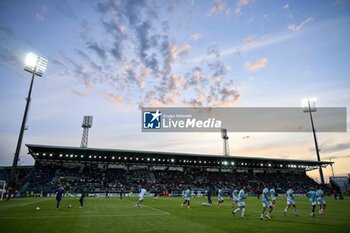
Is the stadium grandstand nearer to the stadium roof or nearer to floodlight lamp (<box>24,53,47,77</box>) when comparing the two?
the stadium roof

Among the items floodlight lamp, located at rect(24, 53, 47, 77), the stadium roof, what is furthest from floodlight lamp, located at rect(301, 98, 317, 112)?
floodlight lamp, located at rect(24, 53, 47, 77)

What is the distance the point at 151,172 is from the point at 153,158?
5815mm

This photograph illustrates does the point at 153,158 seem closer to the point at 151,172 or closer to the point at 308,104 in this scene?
the point at 151,172

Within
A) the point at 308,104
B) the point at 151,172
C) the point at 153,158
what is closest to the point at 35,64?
the point at 153,158

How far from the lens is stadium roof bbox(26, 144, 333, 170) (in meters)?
62.6

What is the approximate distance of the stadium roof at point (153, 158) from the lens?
62594mm

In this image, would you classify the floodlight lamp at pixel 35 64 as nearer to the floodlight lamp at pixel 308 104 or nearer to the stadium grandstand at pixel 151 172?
the stadium grandstand at pixel 151 172

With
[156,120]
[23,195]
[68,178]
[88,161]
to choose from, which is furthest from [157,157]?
[23,195]

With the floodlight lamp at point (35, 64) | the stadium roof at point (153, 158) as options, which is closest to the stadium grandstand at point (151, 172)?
the stadium roof at point (153, 158)

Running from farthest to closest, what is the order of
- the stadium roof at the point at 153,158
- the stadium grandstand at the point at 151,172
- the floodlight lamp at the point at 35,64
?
the stadium roof at the point at 153,158 → the stadium grandstand at the point at 151,172 → the floodlight lamp at the point at 35,64

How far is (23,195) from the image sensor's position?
163ft

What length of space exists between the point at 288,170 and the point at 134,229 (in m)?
87.8

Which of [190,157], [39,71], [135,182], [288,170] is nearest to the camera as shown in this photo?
[39,71]

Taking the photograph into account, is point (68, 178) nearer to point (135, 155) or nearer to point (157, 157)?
point (135, 155)
